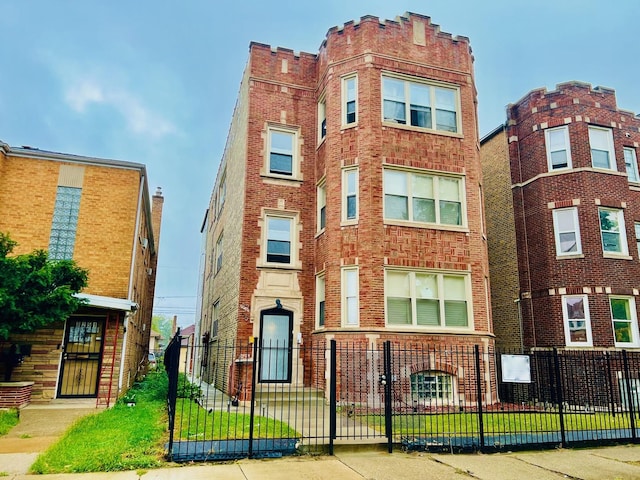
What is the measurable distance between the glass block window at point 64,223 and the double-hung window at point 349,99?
8.55 meters

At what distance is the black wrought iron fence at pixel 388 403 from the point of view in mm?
8133

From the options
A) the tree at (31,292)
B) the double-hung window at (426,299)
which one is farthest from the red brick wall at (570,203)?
the tree at (31,292)

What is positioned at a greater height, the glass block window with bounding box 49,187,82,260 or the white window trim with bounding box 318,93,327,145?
the white window trim with bounding box 318,93,327,145

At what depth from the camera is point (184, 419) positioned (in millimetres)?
10141

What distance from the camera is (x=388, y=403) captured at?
8.38m

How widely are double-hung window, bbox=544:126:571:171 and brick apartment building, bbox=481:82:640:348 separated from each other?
1.3 inches

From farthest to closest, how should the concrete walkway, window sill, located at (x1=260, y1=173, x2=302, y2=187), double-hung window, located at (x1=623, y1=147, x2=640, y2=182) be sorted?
double-hung window, located at (x1=623, y1=147, x2=640, y2=182) → window sill, located at (x1=260, y1=173, x2=302, y2=187) → the concrete walkway

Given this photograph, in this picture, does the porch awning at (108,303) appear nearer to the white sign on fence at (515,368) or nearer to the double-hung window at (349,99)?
the double-hung window at (349,99)

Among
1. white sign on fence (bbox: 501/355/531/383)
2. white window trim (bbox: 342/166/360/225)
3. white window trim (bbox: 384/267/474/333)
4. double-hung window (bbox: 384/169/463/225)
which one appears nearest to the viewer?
white sign on fence (bbox: 501/355/531/383)

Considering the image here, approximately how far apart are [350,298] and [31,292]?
A: 321 inches

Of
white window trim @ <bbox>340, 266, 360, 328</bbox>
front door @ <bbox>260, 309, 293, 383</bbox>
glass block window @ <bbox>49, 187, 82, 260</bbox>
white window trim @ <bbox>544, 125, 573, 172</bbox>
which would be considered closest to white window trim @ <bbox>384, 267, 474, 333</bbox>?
white window trim @ <bbox>340, 266, 360, 328</bbox>

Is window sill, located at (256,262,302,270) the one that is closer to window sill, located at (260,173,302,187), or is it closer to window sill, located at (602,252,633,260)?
window sill, located at (260,173,302,187)

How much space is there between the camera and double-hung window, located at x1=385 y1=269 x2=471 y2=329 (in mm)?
13734

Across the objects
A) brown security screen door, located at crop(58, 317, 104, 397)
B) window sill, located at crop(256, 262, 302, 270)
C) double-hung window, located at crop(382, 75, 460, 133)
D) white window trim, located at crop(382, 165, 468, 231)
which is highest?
double-hung window, located at crop(382, 75, 460, 133)
